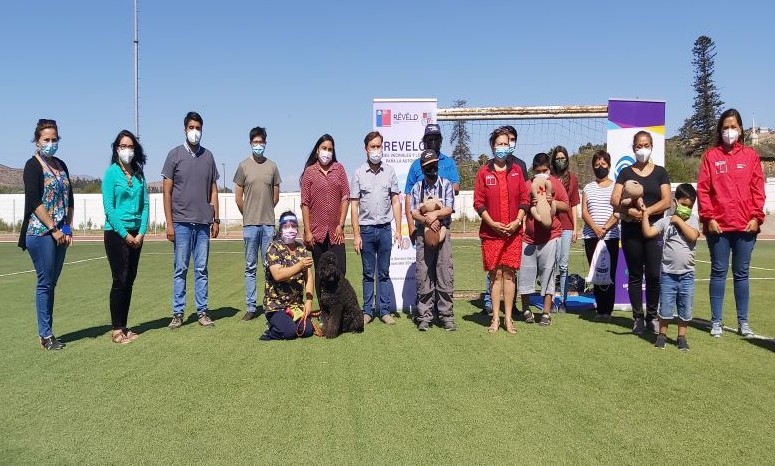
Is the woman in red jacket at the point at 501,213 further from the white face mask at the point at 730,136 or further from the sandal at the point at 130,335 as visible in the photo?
the sandal at the point at 130,335

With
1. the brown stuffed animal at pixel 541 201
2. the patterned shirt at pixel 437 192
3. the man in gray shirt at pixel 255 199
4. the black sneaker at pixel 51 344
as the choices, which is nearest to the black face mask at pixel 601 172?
the brown stuffed animal at pixel 541 201

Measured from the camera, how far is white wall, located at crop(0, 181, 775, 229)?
120ft

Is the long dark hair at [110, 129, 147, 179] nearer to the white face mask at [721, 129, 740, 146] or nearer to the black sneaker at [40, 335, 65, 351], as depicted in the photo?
the black sneaker at [40, 335, 65, 351]

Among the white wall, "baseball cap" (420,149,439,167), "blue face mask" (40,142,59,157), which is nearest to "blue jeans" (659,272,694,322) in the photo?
"baseball cap" (420,149,439,167)

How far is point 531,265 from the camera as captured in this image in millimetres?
7129

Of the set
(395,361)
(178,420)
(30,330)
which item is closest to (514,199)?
(395,361)

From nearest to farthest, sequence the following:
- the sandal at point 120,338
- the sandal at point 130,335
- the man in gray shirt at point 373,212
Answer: the sandal at point 120,338 → the sandal at point 130,335 → the man in gray shirt at point 373,212

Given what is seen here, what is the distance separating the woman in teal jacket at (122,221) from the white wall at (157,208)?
99.5 ft

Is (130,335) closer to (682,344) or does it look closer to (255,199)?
(255,199)

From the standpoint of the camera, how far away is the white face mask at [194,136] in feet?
21.7

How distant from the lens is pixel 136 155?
248 inches

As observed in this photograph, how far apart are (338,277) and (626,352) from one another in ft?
9.56

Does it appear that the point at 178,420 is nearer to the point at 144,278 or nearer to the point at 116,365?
the point at 116,365

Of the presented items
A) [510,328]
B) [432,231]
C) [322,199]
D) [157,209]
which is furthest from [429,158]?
[157,209]
